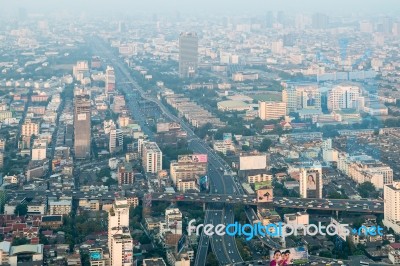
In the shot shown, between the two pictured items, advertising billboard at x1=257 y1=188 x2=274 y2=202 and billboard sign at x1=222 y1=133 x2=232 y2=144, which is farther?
billboard sign at x1=222 y1=133 x2=232 y2=144

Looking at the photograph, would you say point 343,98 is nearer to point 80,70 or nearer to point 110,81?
point 110,81

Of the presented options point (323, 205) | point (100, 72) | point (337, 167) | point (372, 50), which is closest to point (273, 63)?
point (372, 50)

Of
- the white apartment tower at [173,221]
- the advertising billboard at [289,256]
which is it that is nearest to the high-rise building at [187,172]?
the white apartment tower at [173,221]

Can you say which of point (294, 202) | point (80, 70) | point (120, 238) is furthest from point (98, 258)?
point (80, 70)

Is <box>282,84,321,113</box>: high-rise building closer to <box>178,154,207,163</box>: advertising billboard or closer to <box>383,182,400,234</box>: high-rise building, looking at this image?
<box>178,154,207,163</box>: advertising billboard

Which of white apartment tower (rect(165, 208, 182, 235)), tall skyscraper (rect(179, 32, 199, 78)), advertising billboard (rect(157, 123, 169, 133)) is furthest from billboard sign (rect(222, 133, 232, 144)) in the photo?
tall skyscraper (rect(179, 32, 199, 78))

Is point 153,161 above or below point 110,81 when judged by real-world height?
below

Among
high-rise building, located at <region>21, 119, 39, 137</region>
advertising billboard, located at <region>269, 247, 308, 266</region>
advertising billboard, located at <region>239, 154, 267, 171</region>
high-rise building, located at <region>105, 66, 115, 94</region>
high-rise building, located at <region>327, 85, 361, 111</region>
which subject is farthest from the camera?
high-rise building, located at <region>105, 66, 115, 94</region>

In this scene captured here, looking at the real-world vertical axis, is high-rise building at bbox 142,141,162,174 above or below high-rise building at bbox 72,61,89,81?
below
